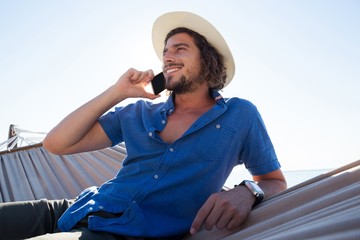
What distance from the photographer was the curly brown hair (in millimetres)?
1841

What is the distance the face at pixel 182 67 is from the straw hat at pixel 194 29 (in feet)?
0.49

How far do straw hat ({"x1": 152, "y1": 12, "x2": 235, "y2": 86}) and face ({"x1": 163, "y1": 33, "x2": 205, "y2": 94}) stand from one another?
0.15 metres

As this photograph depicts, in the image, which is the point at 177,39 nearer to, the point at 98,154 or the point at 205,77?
the point at 205,77

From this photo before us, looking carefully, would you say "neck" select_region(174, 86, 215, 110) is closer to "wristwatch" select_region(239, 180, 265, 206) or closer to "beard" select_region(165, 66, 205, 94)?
"beard" select_region(165, 66, 205, 94)

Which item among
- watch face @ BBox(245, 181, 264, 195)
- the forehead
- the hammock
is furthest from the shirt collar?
the hammock

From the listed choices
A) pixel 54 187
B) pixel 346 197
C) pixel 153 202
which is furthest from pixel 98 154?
pixel 346 197

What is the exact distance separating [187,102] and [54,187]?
1.78m

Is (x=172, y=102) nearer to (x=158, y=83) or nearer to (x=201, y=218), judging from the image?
(x=158, y=83)

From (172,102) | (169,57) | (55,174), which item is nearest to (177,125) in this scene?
(172,102)

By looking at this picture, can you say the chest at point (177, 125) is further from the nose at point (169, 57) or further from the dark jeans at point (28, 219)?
the dark jeans at point (28, 219)

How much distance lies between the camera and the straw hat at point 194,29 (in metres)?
1.91

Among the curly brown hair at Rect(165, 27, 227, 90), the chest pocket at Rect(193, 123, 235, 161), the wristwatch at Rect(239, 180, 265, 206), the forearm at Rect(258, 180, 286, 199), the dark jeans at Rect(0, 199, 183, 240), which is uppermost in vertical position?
the curly brown hair at Rect(165, 27, 227, 90)

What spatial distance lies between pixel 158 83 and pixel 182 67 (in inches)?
6.0

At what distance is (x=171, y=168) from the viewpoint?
4.28ft
